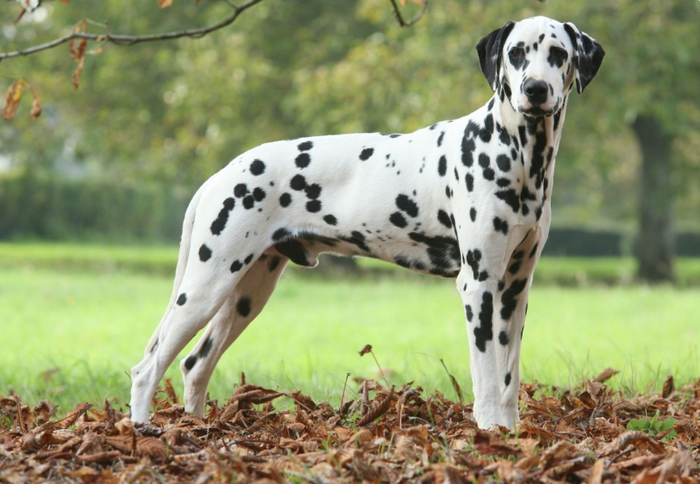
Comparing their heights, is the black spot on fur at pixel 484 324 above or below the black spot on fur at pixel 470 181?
below

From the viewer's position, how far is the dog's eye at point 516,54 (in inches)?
159

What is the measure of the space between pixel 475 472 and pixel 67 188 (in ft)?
85.9

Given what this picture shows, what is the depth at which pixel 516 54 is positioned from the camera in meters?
4.07

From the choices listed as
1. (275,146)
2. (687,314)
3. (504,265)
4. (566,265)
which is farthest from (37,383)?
(566,265)

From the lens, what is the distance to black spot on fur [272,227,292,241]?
15.3ft

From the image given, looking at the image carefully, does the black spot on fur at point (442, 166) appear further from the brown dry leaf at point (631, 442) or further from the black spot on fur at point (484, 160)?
the brown dry leaf at point (631, 442)

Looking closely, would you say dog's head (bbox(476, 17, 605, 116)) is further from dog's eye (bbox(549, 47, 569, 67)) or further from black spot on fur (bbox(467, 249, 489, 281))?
black spot on fur (bbox(467, 249, 489, 281))

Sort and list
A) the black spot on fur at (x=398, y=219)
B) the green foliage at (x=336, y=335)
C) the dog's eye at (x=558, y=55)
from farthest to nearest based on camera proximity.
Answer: the green foliage at (x=336, y=335) → the black spot on fur at (x=398, y=219) → the dog's eye at (x=558, y=55)

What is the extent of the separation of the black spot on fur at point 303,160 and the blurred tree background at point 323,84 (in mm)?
9923

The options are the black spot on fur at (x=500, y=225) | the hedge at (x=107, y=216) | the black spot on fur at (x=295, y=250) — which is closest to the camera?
the black spot on fur at (x=500, y=225)

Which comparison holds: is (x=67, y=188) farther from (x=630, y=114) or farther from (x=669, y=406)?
(x=669, y=406)

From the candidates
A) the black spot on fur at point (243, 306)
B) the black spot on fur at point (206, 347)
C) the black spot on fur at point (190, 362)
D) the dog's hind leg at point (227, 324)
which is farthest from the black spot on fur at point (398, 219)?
the black spot on fur at point (190, 362)

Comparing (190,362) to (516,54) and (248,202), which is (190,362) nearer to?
(248,202)

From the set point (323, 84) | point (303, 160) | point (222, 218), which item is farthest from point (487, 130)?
point (323, 84)
